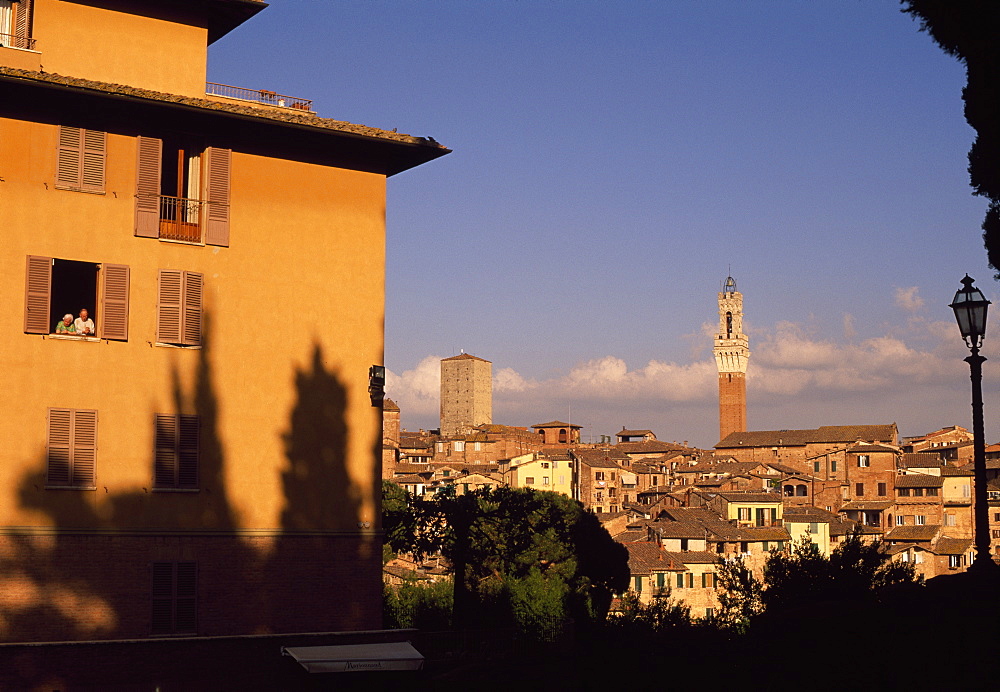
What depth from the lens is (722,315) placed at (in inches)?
7771

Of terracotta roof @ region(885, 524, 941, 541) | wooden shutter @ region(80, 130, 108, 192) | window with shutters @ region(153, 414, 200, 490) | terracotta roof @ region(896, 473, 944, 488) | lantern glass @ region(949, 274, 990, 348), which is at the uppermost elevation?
wooden shutter @ region(80, 130, 108, 192)

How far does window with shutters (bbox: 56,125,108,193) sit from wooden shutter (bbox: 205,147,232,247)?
1.91 m

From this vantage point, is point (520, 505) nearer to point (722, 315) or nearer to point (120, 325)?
point (120, 325)

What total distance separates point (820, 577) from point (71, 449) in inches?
604

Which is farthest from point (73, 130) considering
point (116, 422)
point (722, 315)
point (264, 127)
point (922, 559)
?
point (722, 315)

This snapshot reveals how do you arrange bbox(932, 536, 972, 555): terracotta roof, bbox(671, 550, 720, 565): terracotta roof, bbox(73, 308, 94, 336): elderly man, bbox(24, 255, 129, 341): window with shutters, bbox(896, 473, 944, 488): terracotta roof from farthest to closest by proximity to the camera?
bbox(896, 473, 944, 488): terracotta roof < bbox(932, 536, 972, 555): terracotta roof < bbox(671, 550, 720, 565): terracotta roof < bbox(73, 308, 94, 336): elderly man < bbox(24, 255, 129, 341): window with shutters

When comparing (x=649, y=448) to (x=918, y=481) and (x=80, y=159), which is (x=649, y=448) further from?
(x=80, y=159)

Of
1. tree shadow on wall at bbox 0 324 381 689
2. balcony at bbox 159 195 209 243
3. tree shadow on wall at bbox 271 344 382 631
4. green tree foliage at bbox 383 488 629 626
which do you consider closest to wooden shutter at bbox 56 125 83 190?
balcony at bbox 159 195 209 243

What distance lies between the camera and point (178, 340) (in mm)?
20938

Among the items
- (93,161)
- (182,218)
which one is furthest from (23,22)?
(182,218)

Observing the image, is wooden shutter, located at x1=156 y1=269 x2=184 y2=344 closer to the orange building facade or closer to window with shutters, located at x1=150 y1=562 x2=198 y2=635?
the orange building facade

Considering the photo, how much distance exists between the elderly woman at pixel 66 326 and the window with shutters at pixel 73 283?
169 mm

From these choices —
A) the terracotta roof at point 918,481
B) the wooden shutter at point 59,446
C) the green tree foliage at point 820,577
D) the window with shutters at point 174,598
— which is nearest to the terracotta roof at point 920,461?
the terracotta roof at point 918,481

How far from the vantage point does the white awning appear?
20500mm
